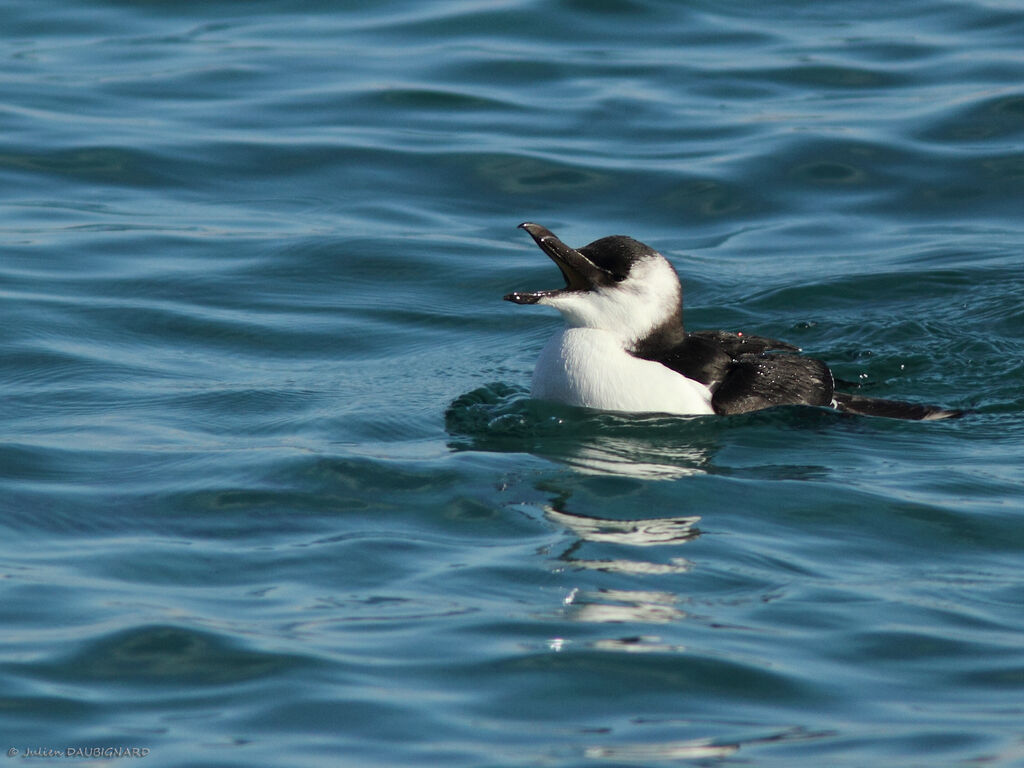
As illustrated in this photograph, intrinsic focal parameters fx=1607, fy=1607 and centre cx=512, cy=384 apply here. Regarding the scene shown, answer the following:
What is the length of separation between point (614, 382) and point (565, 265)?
61cm

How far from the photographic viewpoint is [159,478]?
712 centimetres

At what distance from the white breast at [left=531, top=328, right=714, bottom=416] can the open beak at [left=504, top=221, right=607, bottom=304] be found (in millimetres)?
256

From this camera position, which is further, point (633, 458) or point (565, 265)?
point (565, 265)

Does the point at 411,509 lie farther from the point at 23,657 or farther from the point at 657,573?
the point at 23,657

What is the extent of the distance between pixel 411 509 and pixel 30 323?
3.89 meters

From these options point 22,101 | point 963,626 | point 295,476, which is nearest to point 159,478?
point 295,476

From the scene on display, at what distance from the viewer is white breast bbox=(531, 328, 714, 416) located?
7.66 metres

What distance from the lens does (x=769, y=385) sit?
788 cm

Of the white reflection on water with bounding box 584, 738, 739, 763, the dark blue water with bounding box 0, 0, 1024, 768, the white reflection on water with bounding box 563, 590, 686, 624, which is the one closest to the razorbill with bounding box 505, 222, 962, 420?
the dark blue water with bounding box 0, 0, 1024, 768

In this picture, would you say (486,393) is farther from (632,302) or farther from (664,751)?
(664,751)

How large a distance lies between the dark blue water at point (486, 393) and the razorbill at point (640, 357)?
0.12m

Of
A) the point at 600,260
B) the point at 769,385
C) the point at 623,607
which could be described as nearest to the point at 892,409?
the point at 769,385

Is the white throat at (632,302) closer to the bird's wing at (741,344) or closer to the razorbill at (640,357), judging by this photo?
the razorbill at (640,357)

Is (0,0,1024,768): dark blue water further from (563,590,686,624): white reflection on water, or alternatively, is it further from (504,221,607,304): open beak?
(504,221,607,304): open beak
